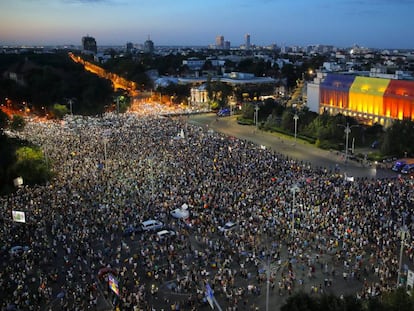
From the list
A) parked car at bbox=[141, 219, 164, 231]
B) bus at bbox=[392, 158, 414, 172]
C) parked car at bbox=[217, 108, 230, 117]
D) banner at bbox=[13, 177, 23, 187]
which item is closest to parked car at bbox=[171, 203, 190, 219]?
parked car at bbox=[141, 219, 164, 231]

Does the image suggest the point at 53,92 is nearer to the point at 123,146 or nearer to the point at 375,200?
the point at 123,146

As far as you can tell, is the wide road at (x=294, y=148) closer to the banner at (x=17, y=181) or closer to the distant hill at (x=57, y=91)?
the distant hill at (x=57, y=91)

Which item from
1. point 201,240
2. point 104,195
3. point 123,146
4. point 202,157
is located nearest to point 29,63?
point 123,146

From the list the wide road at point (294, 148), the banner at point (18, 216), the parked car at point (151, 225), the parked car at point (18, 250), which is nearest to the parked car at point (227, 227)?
the parked car at point (151, 225)

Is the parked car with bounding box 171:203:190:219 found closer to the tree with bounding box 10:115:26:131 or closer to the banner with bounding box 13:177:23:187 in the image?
the banner with bounding box 13:177:23:187

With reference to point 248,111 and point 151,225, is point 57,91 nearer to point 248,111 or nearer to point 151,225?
point 248,111

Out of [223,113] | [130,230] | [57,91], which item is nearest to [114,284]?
[130,230]
